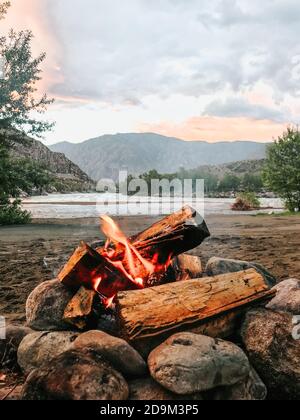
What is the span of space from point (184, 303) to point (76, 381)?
142 centimetres

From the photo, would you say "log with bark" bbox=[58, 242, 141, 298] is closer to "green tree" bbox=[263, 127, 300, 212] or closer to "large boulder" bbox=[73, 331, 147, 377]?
"large boulder" bbox=[73, 331, 147, 377]

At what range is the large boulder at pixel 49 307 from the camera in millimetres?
4895

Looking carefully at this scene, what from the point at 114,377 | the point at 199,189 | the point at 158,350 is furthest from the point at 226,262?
the point at 199,189

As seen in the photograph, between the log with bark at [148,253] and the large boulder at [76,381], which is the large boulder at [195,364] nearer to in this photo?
the large boulder at [76,381]

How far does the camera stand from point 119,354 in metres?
3.79

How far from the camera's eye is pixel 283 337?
163 inches

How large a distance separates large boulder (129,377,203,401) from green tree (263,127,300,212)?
2986 centimetres

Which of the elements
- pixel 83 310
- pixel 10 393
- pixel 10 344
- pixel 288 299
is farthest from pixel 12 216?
pixel 288 299

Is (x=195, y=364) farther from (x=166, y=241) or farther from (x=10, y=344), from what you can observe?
(x=10, y=344)

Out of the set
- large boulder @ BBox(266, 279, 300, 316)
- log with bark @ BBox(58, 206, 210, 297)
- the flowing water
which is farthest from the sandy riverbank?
the flowing water

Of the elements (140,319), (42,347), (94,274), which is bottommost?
(42,347)

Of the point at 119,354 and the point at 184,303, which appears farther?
the point at 184,303

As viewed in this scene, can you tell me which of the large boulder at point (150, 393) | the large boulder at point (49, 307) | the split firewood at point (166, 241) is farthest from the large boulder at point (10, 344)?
the large boulder at point (150, 393)

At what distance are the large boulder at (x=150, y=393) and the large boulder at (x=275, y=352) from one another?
0.87 metres
